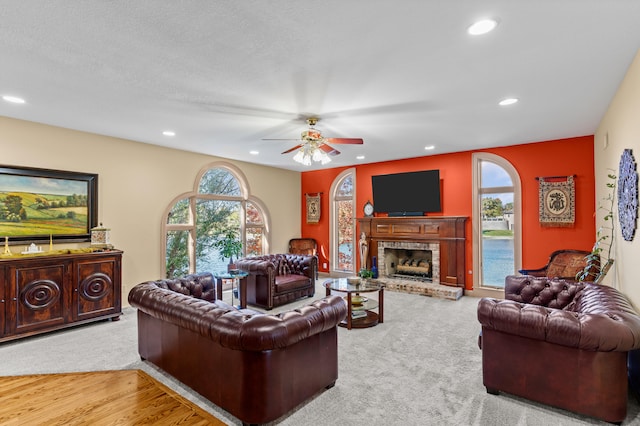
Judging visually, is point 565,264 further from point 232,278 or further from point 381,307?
point 232,278

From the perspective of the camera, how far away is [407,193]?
Answer: 22.5ft

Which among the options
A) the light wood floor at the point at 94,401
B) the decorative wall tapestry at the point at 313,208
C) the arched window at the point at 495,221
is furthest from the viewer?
the decorative wall tapestry at the point at 313,208

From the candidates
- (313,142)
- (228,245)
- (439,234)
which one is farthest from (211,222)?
(439,234)

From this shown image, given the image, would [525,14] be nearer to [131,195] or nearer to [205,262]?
[131,195]

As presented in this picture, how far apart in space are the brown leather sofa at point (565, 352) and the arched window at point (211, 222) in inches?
210

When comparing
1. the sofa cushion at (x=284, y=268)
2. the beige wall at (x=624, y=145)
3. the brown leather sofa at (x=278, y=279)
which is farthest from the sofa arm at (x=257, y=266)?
the beige wall at (x=624, y=145)

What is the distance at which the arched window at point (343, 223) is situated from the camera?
7.86 metres

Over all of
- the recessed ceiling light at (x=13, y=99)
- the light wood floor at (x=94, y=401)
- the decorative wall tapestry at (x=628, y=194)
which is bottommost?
the light wood floor at (x=94, y=401)

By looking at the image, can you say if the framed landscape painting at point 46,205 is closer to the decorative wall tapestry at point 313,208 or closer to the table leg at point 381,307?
the table leg at point 381,307

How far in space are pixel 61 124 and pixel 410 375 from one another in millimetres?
5447

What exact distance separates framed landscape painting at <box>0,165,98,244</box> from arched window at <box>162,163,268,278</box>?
126 centimetres

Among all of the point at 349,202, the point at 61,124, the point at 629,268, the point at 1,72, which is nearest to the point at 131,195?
the point at 61,124

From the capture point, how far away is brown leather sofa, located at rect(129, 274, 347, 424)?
7.27ft

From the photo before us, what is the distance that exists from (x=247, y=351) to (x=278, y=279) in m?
3.44
